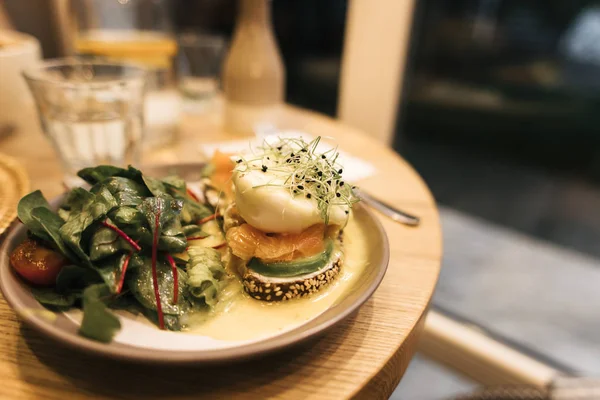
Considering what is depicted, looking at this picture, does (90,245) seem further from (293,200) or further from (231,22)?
(231,22)

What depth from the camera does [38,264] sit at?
0.54 metres

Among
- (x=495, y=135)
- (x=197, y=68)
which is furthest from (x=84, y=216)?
(x=495, y=135)

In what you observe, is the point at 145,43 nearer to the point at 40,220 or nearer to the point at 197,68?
the point at 197,68

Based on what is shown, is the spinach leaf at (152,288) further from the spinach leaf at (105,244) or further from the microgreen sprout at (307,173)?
the microgreen sprout at (307,173)

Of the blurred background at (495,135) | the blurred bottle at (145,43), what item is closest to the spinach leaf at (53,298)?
the blurred bottle at (145,43)

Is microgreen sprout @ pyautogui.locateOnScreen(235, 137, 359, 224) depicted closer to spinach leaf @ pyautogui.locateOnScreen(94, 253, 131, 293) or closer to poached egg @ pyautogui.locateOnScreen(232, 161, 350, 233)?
poached egg @ pyautogui.locateOnScreen(232, 161, 350, 233)

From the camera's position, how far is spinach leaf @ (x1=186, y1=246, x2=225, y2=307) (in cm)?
57

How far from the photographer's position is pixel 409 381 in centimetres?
177

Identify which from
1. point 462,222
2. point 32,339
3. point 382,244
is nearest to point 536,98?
point 462,222

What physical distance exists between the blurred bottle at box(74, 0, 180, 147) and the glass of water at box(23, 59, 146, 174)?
0.16 m

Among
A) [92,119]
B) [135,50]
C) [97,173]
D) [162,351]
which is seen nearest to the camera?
[162,351]

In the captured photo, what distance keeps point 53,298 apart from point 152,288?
0.11 metres

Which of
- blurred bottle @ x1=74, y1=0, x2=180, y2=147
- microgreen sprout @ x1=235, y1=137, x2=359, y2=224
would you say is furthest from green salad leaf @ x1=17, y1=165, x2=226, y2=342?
blurred bottle @ x1=74, y1=0, x2=180, y2=147

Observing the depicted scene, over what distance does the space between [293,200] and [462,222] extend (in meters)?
2.18
